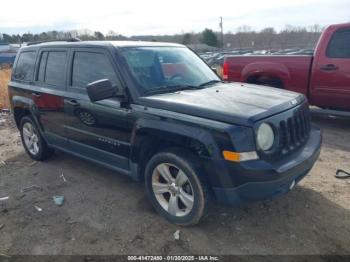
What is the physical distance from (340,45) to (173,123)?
4785mm

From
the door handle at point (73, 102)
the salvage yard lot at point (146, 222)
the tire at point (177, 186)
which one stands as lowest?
the salvage yard lot at point (146, 222)

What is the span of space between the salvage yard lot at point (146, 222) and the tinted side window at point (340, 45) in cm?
249

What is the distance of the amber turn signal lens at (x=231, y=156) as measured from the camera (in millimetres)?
2801

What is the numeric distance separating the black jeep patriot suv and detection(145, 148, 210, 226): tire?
0.01 metres

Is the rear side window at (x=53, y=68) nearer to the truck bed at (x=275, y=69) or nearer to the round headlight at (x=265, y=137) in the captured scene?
the round headlight at (x=265, y=137)

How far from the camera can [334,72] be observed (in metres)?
6.26

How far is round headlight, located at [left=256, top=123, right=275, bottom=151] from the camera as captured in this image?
9.50 feet

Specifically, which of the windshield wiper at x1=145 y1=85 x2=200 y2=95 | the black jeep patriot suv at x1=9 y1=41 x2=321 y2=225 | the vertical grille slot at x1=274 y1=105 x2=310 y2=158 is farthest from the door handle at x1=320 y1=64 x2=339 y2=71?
the windshield wiper at x1=145 y1=85 x2=200 y2=95

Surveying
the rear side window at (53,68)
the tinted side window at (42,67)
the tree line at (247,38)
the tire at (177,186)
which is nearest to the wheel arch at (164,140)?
the tire at (177,186)

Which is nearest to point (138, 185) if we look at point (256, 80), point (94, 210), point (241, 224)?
point (94, 210)

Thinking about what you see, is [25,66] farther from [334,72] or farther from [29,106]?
[334,72]

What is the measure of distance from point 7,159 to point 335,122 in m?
6.78

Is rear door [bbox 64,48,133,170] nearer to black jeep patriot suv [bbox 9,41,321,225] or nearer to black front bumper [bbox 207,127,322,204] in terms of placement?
black jeep patriot suv [bbox 9,41,321,225]

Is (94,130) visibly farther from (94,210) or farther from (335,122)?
(335,122)
